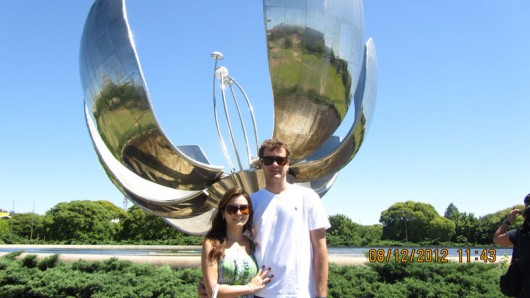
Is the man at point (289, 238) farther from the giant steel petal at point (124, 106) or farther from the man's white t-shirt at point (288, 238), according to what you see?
the giant steel petal at point (124, 106)

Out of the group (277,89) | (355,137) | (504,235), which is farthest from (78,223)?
(504,235)

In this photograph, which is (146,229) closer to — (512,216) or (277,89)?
(277,89)

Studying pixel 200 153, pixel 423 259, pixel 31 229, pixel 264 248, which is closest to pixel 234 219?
pixel 264 248

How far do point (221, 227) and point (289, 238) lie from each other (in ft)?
1.27

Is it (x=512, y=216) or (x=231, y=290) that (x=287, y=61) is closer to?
(x=512, y=216)

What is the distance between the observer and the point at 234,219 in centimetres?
236

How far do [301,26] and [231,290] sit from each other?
3.97 metres

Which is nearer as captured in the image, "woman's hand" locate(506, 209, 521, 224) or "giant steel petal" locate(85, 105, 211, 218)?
"woman's hand" locate(506, 209, 521, 224)

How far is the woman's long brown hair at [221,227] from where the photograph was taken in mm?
2283

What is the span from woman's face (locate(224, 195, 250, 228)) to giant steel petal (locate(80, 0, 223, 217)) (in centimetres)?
335

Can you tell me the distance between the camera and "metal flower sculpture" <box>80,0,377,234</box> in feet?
18.0

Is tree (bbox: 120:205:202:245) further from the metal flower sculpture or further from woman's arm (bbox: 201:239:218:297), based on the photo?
woman's arm (bbox: 201:239:218:297)

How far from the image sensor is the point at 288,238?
230 centimetres
